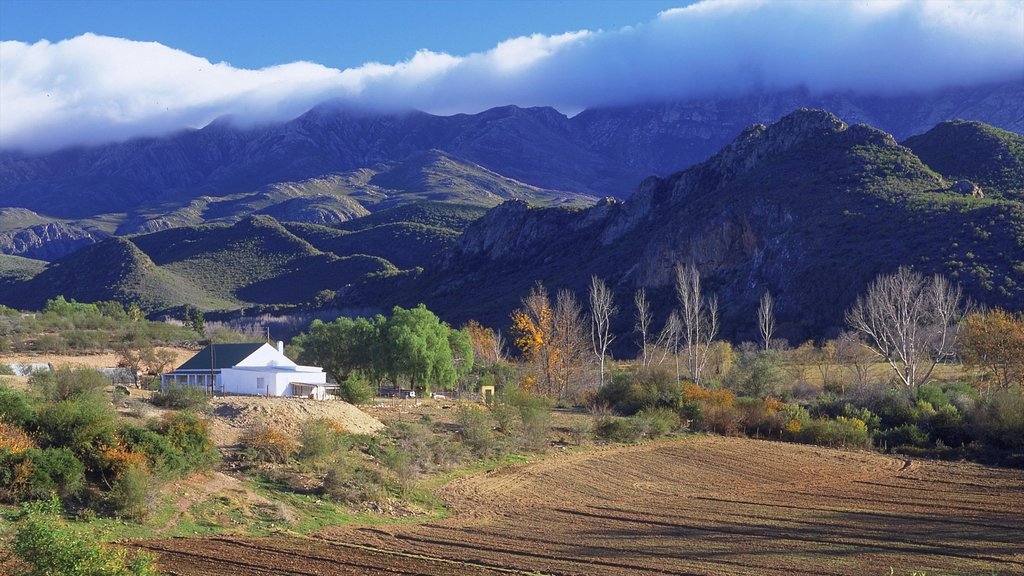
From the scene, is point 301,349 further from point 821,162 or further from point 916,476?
point 821,162

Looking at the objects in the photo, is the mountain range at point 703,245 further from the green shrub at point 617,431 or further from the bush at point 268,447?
the bush at point 268,447

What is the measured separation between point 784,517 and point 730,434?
22275mm

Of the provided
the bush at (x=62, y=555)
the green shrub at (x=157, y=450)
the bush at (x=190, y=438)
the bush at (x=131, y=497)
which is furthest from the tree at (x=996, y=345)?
the bush at (x=62, y=555)

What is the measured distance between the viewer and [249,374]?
5091 centimetres

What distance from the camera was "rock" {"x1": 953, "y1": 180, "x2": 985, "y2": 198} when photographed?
3351 inches

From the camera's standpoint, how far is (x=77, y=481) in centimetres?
2448

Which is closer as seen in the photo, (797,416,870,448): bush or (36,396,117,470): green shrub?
(36,396,117,470): green shrub

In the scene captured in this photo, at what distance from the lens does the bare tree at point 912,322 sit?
176ft

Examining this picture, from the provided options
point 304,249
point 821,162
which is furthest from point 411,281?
point 821,162

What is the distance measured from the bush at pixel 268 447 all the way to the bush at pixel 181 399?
192 inches

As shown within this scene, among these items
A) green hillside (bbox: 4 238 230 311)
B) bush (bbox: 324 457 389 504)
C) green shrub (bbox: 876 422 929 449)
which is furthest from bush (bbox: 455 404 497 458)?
green hillside (bbox: 4 238 230 311)

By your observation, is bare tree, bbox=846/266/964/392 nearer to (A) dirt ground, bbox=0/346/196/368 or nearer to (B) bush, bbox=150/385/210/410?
(B) bush, bbox=150/385/210/410

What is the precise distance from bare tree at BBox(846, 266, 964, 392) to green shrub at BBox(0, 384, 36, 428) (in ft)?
132

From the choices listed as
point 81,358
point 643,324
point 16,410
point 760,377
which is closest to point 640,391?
point 760,377
